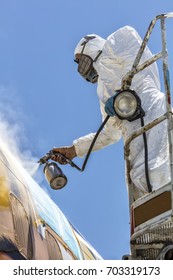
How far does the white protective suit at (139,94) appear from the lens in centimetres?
706

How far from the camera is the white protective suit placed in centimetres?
706

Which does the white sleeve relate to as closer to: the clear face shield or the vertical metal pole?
the clear face shield

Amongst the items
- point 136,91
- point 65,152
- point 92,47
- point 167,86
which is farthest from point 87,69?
point 167,86

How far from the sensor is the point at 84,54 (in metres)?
9.59

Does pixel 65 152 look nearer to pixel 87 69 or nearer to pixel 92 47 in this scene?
pixel 87 69

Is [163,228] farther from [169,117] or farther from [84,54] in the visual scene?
[84,54]

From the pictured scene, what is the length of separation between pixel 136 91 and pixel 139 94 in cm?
8

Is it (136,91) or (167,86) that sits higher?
(136,91)

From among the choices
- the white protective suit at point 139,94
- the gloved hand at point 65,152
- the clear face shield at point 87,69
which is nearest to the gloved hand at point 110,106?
the white protective suit at point 139,94

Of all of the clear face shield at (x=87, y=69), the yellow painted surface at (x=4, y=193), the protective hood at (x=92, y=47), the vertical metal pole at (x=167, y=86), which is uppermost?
the protective hood at (x=92, y=47)

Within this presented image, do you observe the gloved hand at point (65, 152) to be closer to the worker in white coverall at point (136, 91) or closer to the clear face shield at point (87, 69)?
the worker in white coverall at point (136, 91)

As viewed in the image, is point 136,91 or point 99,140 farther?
point 99,140

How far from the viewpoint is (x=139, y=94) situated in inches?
316
